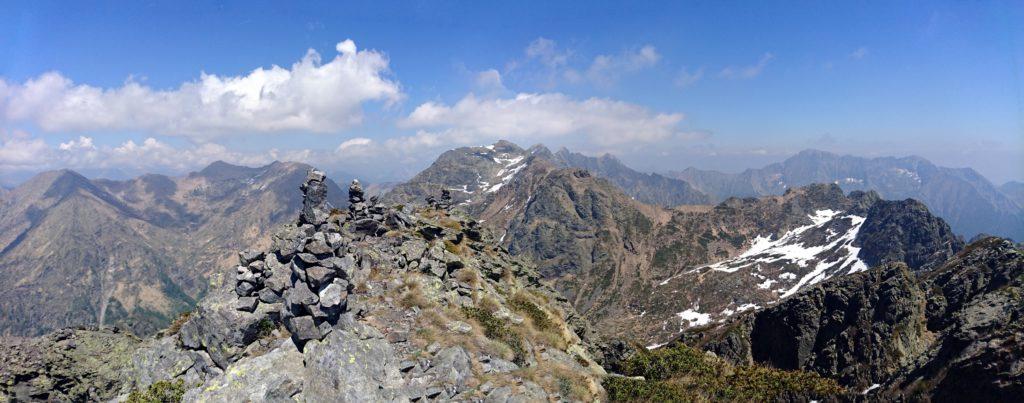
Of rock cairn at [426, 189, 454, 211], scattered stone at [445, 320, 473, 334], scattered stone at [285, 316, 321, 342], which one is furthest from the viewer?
rock cairn at [426, 189, 454, 211]

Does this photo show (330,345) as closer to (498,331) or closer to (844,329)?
(498,331)

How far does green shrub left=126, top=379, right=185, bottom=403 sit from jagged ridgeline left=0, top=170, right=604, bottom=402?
0.28ft

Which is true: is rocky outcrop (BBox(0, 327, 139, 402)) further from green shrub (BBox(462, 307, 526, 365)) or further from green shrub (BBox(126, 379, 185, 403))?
green shrub (BBox(462, 307, 526, 365))

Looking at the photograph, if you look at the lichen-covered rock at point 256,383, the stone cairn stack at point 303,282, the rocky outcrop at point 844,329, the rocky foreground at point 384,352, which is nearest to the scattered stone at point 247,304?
the stone cairn stack at point 303,282

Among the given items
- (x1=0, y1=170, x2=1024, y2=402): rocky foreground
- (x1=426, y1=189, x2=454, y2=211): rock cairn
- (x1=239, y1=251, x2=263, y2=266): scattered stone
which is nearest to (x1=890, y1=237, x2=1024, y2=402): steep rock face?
(x1=0, y1=170, x2=1024, y2=402): rocky foreground

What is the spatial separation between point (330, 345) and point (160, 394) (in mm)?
10041

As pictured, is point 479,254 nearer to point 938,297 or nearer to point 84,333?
point 84,333

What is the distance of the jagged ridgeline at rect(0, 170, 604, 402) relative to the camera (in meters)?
23.3

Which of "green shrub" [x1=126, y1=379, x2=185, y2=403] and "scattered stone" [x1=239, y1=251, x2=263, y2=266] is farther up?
"scattered stone" [x1=239, y1=251, x2=263, y2=266]

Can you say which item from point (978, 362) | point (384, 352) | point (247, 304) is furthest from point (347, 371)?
point (978, 362)

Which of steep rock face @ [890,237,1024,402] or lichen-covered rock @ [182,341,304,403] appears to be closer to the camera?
lichen-covered rock @ [182,341,304,403]

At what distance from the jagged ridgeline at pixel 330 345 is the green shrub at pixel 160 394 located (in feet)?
0.28

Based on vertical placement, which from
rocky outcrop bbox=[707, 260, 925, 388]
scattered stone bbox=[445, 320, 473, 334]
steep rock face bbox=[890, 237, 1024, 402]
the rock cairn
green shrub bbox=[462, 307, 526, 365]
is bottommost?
rocky outcrop bbox=[707, 260, 925, 388]

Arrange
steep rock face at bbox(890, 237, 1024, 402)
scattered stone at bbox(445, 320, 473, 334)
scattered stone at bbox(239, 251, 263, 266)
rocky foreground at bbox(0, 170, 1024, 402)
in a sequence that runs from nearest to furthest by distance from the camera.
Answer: rocky foreground at bbox(0, 170, 1024, 402)
steep rock face at bbox(890, 237, 1024, 402)
scattered stone at bbox(445, 320, 473, 334)
scattered stone at bbox(239, 251, 263, 266)
